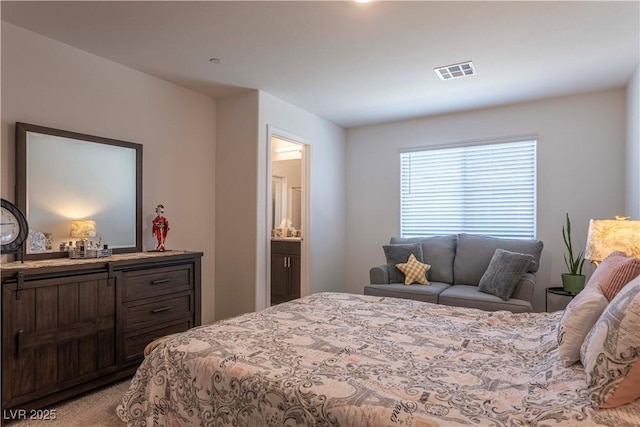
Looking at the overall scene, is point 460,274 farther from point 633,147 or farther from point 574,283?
point 633,147

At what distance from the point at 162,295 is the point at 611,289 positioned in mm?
2880

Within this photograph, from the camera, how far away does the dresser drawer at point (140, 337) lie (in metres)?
2.73

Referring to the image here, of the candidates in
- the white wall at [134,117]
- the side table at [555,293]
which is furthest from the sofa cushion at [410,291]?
the white wall at [134,117]

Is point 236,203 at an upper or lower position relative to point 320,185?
lower

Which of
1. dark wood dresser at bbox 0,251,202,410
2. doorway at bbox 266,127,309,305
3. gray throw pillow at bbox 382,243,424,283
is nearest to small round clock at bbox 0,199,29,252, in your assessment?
dark wood dresser at bbox 0,251,202,410

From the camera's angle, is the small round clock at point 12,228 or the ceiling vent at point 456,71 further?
the ceiling vent at point 456,71

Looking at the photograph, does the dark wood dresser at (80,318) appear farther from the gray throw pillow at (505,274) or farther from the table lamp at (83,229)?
the gray throw pillow at (505,274)

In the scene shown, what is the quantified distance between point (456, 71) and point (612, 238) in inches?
71.6

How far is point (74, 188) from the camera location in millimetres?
2852

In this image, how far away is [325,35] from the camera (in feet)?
8.80

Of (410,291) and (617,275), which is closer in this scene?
(617,275)

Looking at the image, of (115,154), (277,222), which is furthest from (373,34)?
(277,222)

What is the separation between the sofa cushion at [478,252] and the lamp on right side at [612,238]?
135 cm

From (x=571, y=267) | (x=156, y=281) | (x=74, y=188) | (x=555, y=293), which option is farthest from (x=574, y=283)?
(x=74, y=188)
